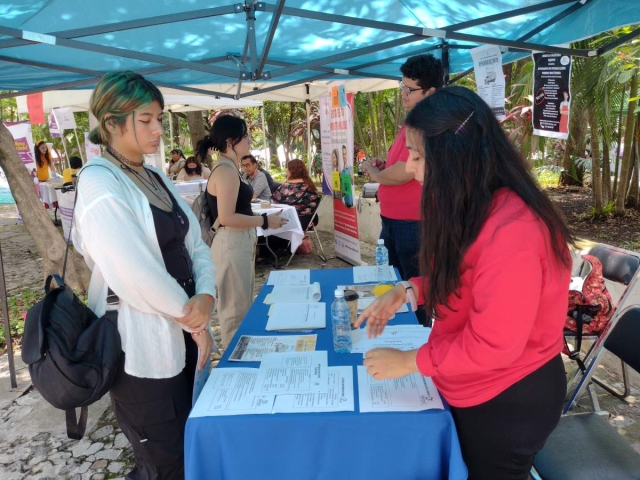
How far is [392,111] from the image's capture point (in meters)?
16.3

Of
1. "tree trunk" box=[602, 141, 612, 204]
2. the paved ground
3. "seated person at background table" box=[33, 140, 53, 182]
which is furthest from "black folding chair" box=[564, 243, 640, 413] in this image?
"seated person at background table" box=[33, 140, 53, 182]

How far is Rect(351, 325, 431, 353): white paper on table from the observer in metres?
1.60

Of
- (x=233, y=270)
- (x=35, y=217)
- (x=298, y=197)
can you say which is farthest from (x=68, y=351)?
(x=298, y=197)

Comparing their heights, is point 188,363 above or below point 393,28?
below

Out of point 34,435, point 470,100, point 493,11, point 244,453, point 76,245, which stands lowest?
point 34,435

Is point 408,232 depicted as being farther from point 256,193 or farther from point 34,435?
point 256,193

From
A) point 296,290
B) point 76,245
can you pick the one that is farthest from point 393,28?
point 76,245

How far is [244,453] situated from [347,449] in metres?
0.27

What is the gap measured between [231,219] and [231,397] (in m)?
1.54

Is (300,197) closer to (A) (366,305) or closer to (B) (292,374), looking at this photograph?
(A) (366,305)

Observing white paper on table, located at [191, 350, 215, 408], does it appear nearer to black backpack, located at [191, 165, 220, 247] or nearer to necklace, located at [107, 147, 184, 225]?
necklace, located at [107, 147, 184, 225]

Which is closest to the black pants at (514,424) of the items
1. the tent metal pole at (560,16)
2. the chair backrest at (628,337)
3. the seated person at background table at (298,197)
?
the chair backrest at (628,337)

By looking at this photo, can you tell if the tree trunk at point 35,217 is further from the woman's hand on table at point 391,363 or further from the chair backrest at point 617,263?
the chair backrest at point 617,263

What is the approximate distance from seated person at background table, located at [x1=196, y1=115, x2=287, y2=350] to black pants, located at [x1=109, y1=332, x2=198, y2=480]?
4.33ft
